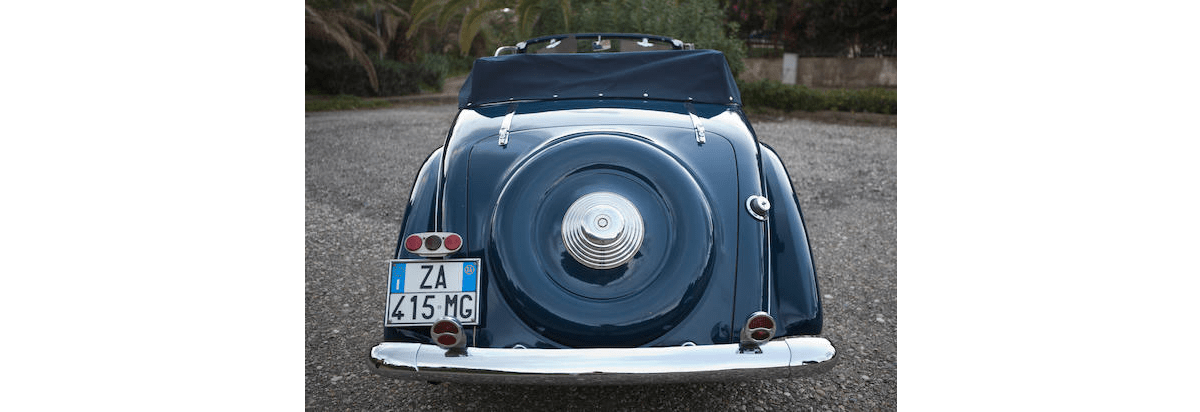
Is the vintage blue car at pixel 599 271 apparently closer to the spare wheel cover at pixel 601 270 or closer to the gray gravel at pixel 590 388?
the spare wheel cover at pixel 601 270

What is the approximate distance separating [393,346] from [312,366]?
3.59 ft

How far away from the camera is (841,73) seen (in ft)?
50.5

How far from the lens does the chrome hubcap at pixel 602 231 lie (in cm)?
235

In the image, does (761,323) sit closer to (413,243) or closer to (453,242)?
(453,242)

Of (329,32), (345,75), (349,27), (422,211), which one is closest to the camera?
(422,211)

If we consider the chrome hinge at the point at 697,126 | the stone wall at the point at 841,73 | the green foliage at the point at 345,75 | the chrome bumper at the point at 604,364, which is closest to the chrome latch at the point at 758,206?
the chrome hinge at the point at 697,126

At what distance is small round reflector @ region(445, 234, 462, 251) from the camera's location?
8.09 ft

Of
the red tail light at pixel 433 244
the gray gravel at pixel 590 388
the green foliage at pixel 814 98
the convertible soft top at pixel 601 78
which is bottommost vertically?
the gray gravel at pixel 590 388

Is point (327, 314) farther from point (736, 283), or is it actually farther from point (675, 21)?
point (675, 21)

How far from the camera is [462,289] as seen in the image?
2.41 meters

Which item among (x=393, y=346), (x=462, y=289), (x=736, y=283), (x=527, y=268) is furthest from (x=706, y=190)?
(x=393, y=346)

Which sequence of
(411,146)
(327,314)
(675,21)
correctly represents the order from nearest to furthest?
(327,314) < (411,146) < (675,21)

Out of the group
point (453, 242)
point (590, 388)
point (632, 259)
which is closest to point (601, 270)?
point (632, 259)

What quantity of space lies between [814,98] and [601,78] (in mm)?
9923
